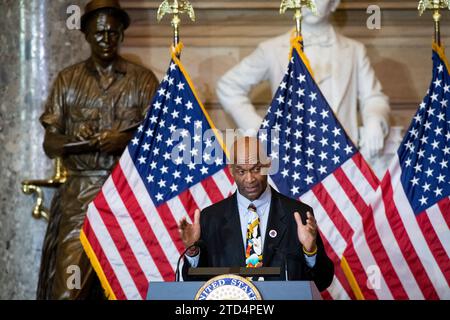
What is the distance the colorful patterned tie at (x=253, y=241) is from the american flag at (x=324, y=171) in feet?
5.70

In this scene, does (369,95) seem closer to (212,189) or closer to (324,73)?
(324,73)

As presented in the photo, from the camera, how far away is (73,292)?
805cm

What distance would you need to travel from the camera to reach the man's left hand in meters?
5.61

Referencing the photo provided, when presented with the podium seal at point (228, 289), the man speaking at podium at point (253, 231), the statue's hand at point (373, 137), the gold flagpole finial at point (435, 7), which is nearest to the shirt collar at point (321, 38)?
the statue's hand at point (373, 137)

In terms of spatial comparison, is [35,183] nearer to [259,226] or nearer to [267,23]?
[267,23]

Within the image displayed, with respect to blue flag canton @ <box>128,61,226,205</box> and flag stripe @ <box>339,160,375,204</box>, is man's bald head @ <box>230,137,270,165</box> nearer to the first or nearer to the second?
blue flag canton @ <box>128,61,226,205</box>

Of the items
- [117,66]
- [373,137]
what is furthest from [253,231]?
[117,66]

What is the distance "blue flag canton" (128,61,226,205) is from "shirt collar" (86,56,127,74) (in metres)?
0.51

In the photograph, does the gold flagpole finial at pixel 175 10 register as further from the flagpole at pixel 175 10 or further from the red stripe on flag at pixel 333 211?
the red stripe on flag at pixel 333 211

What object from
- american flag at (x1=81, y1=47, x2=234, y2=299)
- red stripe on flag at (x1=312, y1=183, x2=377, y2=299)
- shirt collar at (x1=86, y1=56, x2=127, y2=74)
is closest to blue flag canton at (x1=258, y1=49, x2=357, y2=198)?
red stripe on flag at (x1=312, y1=183, x2=377, y2=299)

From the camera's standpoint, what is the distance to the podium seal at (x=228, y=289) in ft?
16.1

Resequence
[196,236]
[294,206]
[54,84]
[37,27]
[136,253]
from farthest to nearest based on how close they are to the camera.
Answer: [37,27] < [54,84] < [136,253] < [294,206] < [196,236]

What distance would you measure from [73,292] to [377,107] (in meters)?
2.88
